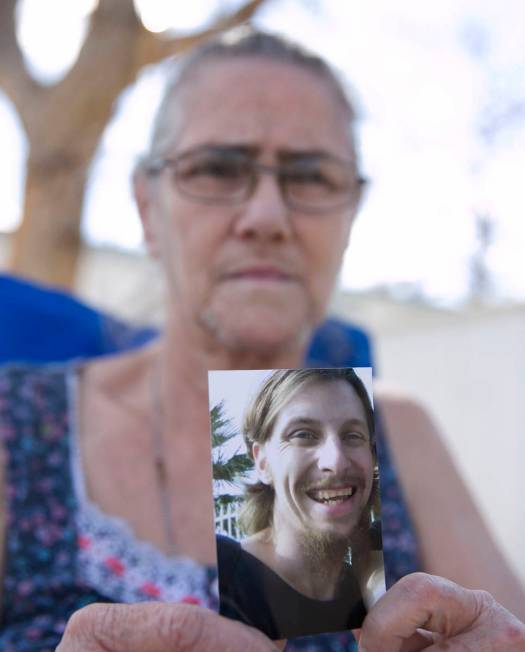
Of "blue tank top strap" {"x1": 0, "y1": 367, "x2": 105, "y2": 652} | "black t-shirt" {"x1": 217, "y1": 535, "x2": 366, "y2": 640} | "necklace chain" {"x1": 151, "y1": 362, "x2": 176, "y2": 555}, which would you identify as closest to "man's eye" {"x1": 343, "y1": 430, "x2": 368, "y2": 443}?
"black t-shirt" {"x1": 217, "y1": 535, "x2": 366, "y2": 640}

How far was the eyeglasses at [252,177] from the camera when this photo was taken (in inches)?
41.9

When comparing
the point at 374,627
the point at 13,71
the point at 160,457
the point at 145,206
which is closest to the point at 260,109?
the point at 145,206

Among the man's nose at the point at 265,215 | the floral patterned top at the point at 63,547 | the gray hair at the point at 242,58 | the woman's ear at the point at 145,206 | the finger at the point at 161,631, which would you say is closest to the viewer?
the finger at the point at 161,631

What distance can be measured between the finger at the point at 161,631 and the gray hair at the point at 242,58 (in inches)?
36.4

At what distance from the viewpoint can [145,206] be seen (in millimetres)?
1344

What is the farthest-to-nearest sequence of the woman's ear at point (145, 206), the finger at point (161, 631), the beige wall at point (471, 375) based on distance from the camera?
the beige wall at point (471, 375) → the woman's ear at point (145, 206) → the finger at point (161, 631)

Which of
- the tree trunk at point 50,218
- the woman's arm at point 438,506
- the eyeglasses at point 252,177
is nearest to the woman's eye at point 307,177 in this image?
the eyeglasses at point 252,177

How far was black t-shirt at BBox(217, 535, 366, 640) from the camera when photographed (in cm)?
51

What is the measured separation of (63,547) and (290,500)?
0.60 m

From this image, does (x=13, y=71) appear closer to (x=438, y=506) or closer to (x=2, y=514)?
(x=2, y=514)

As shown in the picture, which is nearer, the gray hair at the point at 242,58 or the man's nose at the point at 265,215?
the man's nose at the point at 265,215

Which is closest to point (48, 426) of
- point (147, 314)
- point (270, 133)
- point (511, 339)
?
point (270, 133)

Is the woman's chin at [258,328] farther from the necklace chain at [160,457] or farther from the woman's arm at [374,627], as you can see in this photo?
the woman's arm at [374,627]

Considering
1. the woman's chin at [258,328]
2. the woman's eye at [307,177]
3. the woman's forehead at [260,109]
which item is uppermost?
the woman's forehead at [260,109]
